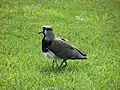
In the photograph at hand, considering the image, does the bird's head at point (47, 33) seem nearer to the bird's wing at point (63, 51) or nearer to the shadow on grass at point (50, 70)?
the bird's wing at point (63, 51)

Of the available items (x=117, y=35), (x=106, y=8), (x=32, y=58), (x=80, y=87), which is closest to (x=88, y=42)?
(x=117, y=35)

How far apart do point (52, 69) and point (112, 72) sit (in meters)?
1.74

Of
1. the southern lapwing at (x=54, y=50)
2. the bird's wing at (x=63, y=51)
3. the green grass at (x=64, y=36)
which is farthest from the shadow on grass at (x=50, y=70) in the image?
the bird's wing at (x=63, y=51)

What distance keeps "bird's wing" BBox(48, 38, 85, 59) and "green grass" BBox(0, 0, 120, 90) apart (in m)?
0.42

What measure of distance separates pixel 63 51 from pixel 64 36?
6.41 meters

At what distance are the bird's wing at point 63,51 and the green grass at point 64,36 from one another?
0.42 m

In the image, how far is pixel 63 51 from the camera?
13984 mm

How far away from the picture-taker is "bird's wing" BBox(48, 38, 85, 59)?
1391 centimetres

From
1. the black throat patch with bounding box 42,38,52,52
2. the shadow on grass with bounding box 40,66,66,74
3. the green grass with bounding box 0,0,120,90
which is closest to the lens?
the green grass with bounding box 0,0,120,90

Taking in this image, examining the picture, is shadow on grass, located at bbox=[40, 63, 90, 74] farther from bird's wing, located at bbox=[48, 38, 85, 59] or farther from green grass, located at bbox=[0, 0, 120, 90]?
bird's wing, located at bbox=[48, 38, 85, 59]

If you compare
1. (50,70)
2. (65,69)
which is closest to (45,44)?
(50,70)

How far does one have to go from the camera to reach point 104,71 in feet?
46.0

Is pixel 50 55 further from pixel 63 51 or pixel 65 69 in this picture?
pixel 65 69

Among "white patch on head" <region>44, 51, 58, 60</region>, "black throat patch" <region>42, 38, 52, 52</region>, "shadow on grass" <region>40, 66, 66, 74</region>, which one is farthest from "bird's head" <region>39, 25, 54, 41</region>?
"shadow on grass" <region>40, 66, 66, 74</region>
